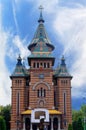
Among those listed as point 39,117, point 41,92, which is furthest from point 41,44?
point 39,117

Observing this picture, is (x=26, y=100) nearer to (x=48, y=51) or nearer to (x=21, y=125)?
(x=21, y=125)

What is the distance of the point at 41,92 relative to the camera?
81750 millimetres

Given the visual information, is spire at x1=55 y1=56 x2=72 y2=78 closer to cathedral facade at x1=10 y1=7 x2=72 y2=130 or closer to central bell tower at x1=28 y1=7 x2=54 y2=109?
cathedral facade at x1=10 y1=7 x2=72 y2=130

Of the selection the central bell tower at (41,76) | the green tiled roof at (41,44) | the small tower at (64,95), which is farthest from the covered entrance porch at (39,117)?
the green tiled roof at (41,44)

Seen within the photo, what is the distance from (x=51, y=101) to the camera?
8075cm

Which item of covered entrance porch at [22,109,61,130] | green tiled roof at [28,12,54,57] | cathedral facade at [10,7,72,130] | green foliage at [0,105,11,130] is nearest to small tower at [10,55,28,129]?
cathedral facade at [10,7,72,130]

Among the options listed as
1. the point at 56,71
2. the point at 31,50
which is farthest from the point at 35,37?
the point at 56,71

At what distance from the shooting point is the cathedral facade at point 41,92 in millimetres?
80250

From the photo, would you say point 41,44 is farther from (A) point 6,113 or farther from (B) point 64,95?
(A) point 6,113

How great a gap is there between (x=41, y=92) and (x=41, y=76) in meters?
3.20

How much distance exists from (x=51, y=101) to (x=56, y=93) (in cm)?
305

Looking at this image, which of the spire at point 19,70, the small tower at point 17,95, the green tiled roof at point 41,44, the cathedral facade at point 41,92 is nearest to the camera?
the cathedral facade at point 41,92

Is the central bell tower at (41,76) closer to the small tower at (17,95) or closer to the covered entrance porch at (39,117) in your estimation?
the small tower at (17,95)

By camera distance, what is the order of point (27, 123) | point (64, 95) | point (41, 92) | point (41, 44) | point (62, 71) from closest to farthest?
point (27, 123) < point (41, 92) < point (64, 95) < point (62, 71) < point (41, 44)
